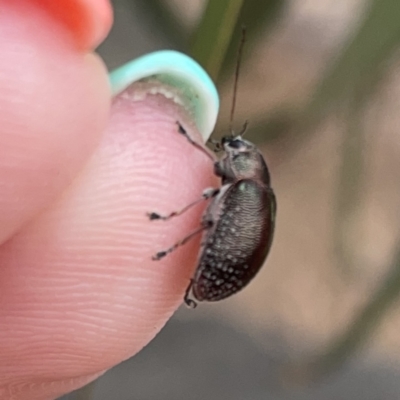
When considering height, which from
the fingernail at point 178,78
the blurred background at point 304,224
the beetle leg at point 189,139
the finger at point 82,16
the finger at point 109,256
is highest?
the finger at point 82,16

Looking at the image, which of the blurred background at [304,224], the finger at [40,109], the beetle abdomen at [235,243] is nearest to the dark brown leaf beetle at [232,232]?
the beetle abdomen at [235,243]

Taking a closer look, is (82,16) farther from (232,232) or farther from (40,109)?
(232,232)

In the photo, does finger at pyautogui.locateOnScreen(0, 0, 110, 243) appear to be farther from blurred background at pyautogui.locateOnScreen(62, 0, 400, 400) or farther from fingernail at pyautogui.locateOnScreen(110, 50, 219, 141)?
blurred background at pyautogui.locateOnScreen(62, 0, 400, 400)

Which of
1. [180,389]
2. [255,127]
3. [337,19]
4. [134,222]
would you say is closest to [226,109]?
[255,127]

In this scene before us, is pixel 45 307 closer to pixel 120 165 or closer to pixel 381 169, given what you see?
pixel 120 165

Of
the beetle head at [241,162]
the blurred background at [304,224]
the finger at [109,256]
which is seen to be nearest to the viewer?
the finger at [109,256]

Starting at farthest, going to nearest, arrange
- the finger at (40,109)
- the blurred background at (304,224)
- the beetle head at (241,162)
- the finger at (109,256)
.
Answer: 1. the blurred background at (304,224)
2. the beetle head at (241,162)
3. the finger at (109,256)
4. the finger at (40,109)

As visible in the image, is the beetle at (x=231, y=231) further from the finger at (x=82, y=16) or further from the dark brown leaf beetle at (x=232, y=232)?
the finger at (x=82, y=16)
